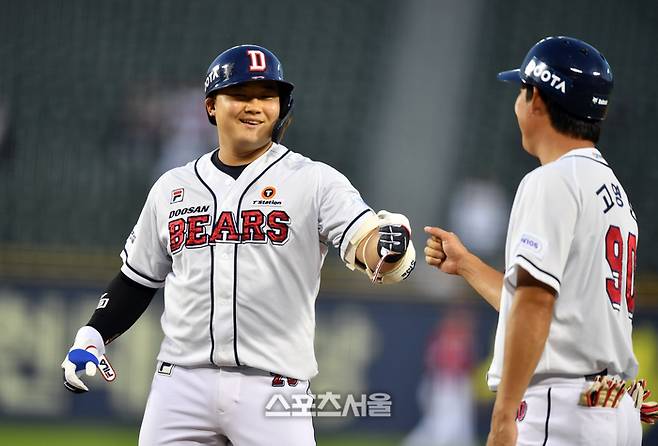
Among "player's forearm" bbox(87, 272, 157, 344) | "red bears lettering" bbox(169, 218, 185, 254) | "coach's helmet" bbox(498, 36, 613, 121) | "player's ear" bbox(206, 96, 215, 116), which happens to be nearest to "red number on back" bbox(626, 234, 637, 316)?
"coach's helmet" bbox(498, 36, 613, 121)

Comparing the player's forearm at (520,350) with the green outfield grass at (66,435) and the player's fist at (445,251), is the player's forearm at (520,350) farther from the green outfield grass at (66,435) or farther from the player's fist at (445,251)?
the green outfield grass at (66,435)

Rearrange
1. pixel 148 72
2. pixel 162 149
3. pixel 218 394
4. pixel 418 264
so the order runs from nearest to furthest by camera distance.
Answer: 1. pixel 218 394
2. pixel 418 264
3. pixel 162 149
4. pixel 148 72

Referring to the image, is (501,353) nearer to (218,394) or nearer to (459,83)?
(218,394)

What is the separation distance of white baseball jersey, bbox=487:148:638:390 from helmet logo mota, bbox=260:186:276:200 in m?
0.97

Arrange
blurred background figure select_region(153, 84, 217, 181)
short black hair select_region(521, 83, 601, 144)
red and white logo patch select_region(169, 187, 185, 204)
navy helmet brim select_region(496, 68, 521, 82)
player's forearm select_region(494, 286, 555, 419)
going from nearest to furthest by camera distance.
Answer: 1. player's forearm select_region(494, 286, 555, 419)
2. short black hair select_region(521, 83, 601, 144)
3. navy helmet brim select_region(496, 68, 521, 82)
4. red and white logo patch select_region(169, 187, 185, 204)
5. blurred background figure select_region(153, 84, 217, 181)

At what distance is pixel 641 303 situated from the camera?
27.4ft

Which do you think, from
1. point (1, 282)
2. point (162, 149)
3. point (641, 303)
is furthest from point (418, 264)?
point (1, 282)

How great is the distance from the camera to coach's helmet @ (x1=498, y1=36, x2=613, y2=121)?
280 cm

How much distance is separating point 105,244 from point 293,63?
→ 10.1ft

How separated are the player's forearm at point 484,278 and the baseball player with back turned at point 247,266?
182mm

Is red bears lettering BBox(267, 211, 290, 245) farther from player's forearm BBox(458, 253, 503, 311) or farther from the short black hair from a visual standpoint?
the short black hair

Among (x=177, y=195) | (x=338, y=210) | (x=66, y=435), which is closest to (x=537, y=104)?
(x=338, y=210)

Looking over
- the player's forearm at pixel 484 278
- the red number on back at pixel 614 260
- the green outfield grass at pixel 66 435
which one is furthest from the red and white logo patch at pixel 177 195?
the green outfield grass at pixel 66 435

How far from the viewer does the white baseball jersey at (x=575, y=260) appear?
2633mm
